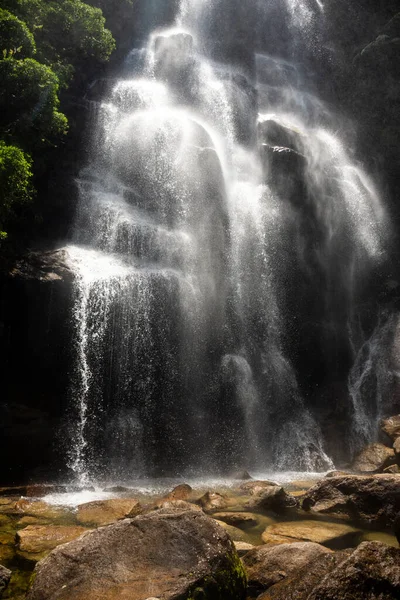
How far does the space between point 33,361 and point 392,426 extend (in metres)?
14.2

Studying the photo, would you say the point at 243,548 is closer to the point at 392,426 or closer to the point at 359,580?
the point at 359,580

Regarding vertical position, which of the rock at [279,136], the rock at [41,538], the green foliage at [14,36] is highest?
the rock at [279,136]

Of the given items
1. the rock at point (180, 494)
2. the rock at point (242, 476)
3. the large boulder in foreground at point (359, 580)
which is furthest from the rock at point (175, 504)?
the rock at point (242, 476)

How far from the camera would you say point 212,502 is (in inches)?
383

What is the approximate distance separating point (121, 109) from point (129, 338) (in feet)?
56.9

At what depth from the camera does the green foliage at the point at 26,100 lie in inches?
650

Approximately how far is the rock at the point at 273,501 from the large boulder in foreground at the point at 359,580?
16.3 feet

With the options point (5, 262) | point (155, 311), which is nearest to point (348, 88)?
point (155, 311)

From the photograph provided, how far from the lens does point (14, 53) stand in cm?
1816

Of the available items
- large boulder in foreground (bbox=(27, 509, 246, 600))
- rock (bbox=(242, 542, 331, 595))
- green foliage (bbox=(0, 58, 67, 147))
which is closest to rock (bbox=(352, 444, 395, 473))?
rock (bbox=(242, 542, 331, 595))

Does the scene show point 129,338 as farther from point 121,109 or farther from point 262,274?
point 121,109

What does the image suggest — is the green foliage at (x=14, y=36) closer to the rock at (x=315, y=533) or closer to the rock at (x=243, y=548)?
the rock at (x=243, y=548)

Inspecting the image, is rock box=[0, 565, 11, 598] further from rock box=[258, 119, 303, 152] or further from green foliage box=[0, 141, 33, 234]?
rock box=[258, 119, 303, 152]

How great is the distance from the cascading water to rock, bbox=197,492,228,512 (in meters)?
5.69
